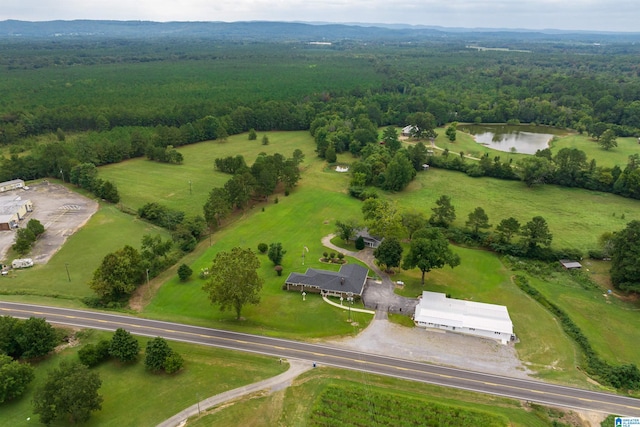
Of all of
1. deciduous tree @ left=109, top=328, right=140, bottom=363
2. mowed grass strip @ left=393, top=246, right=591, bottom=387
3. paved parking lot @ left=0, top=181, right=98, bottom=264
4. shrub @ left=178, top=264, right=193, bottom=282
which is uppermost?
deciduous tree @ left=109, top=328, right=140, bottom=363

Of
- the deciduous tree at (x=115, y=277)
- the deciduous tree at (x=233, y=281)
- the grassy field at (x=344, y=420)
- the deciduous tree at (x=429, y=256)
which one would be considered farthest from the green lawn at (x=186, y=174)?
the grassy field at (x=344, y=420)

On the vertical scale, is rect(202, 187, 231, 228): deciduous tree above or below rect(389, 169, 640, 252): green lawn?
above

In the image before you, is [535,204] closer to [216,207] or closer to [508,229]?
[508,229]

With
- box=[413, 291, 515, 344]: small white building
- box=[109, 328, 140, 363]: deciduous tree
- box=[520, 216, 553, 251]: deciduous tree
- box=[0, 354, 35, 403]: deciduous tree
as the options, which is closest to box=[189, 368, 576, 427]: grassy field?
box=[413, 291, 515, 344]: small white building

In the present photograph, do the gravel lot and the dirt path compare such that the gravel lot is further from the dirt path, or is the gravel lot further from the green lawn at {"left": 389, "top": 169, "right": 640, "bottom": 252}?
the green lawn at {"left": 389, "top": 169, "right": 640, "bottom": 252}

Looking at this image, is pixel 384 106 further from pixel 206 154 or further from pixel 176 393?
pixel 176 393

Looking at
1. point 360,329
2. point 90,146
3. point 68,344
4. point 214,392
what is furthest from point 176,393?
point 90,146
